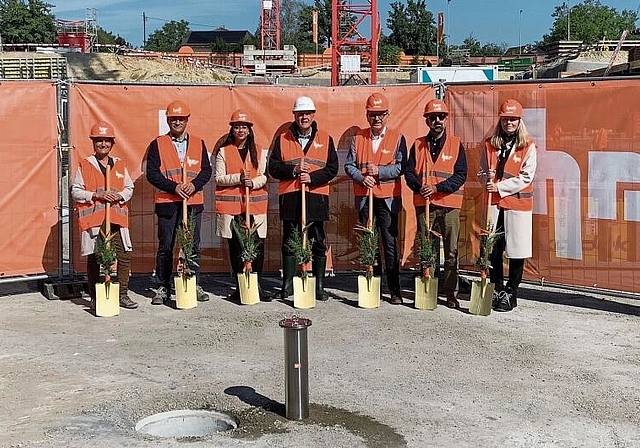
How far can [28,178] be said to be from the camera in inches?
357

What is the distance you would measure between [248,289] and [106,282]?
4.87 feet

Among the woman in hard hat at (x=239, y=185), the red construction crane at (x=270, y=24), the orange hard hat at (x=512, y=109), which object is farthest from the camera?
the red construction crane at (x=270, y=24)

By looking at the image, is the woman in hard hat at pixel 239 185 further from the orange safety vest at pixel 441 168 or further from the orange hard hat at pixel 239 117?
the orange safety vest at pixel 441 168

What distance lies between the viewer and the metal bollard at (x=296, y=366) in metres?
5.18

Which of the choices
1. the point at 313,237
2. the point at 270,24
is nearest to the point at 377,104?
the point at 313,237

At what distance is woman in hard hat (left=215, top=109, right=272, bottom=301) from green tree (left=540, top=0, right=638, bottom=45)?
96.1 metres

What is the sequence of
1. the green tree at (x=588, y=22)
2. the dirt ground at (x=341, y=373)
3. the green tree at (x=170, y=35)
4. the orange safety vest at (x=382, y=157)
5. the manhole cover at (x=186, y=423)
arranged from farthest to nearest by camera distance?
the green tree at (x=170, y=35) < the green tree at (x=588, y=22) < the orange safety vest at (x=382, y=157) < the manhole cover at (x=186, y=423) < the dirt ground at (x=341, y=373)

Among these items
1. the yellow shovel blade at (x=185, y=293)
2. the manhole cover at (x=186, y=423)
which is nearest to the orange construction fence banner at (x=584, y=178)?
the yellow shovel blade at (x=185, y=293)

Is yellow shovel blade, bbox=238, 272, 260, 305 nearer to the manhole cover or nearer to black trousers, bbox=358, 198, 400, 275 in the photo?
black trousers, bbox=358, 198, 400, 275

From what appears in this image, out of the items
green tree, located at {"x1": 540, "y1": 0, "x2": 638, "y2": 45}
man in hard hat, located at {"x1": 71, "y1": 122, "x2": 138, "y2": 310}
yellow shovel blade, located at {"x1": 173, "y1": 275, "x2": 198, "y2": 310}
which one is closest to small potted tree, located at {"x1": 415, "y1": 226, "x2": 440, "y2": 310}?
yellow shovel blade, located at {"x1": 173, "y1": 275, "x2": 198, "y2": 310}

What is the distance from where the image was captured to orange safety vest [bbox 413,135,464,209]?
342 inches

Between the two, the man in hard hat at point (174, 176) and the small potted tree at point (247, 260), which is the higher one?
the man in hard hat at point (174, 176)

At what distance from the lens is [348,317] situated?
8375 millimetres

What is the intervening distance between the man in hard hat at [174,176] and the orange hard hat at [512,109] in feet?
10.3
